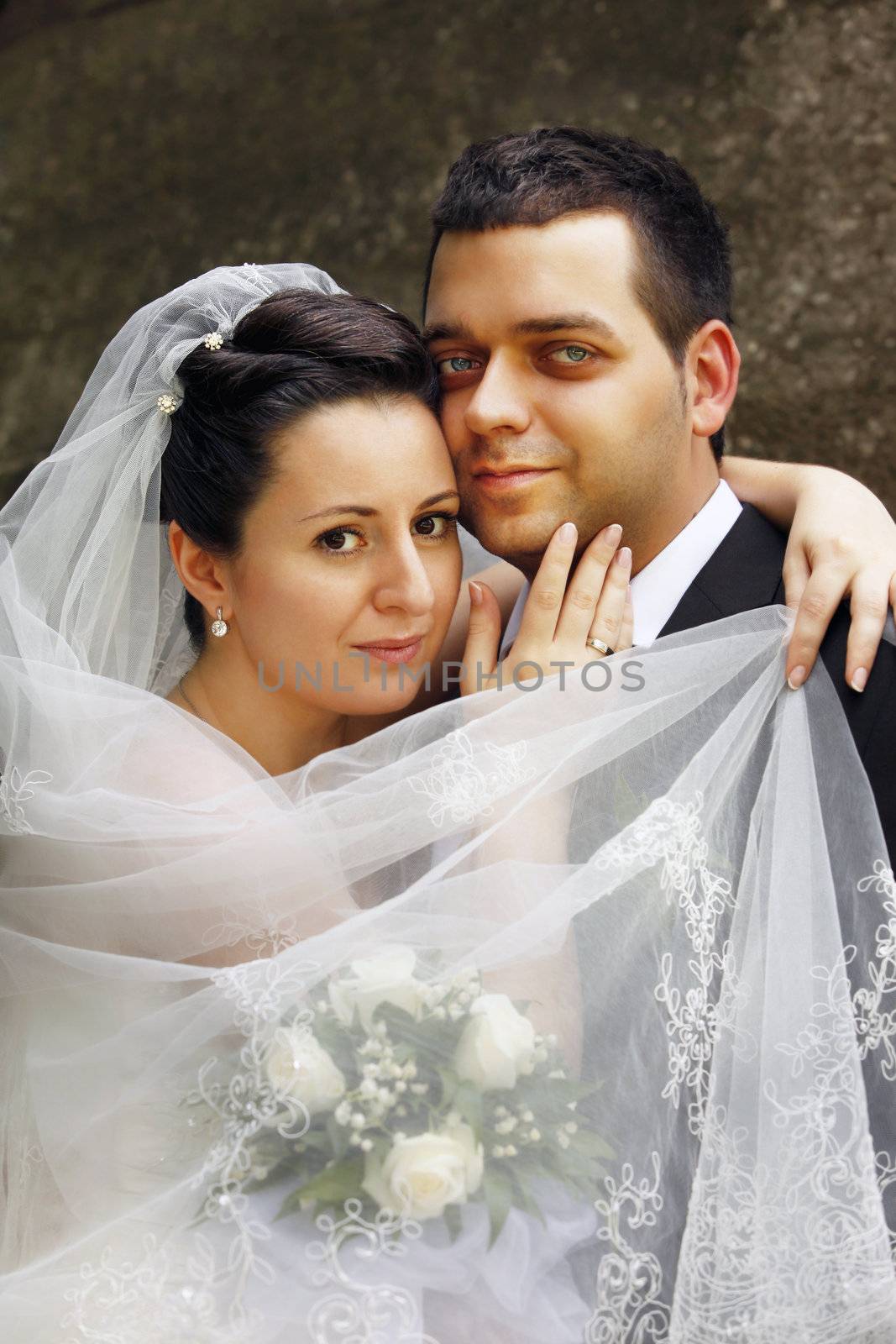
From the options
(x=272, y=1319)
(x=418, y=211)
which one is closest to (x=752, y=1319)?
(x=272, y=1319)

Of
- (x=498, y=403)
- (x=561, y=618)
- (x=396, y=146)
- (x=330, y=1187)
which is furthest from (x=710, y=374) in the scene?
(x=396, y=146)

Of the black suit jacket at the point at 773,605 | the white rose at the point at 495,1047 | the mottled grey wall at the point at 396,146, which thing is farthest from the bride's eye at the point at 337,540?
the mottled grey wall at the point at 396,146

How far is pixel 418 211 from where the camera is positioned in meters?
3.83

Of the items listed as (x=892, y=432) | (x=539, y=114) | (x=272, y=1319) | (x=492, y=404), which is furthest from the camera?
(x=539, y=114)

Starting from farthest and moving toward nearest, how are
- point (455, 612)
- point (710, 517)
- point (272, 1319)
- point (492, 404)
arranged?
point (455, 612) < point (710, 517) < point (492, 404) < point (272, 1319)

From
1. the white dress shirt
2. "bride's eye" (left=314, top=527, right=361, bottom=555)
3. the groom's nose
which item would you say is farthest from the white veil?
the groom's nose

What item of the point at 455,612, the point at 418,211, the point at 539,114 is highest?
the point at 539,114

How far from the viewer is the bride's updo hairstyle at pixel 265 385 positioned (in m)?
2.06

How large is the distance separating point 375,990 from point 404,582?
675 mm

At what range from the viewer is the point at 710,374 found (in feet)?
7.79

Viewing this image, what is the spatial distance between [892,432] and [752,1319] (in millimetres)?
2358

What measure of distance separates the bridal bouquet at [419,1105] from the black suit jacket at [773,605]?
25.9 inches

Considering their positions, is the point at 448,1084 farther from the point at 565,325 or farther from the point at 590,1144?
the point at 565,325

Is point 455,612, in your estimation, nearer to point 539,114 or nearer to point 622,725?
point 622,725
